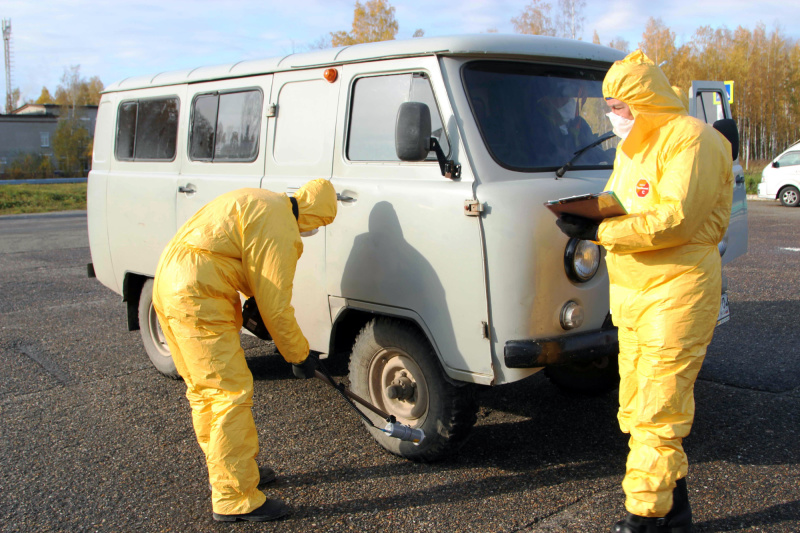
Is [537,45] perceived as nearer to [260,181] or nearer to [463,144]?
[463,144]

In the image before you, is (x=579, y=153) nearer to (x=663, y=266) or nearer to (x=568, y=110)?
(x=568, y=110)

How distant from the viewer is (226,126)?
194 inches

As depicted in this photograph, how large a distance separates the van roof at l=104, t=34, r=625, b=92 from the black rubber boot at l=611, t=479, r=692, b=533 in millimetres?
2268

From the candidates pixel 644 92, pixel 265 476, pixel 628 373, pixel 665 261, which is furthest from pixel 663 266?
pixel 265 476

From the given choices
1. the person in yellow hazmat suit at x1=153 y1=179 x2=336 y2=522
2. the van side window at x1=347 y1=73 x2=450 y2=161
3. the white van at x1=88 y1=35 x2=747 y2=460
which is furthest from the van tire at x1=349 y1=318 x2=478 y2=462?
the van side window at x1=347 y1=73 x2=450 y2=161

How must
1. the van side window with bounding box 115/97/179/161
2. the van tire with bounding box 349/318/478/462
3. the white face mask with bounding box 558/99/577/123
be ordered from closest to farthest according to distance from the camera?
1. the van tire with bounding box 349/318/478/462
2. the white face mask with bounding box 558/99/577/123
3. the van side window with bounding box 115/97/179/161

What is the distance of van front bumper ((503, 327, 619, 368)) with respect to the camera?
10.8 feet

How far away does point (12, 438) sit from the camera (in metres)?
4.39

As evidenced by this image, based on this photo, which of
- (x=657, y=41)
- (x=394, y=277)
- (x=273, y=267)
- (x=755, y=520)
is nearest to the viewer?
(x=755, y=520)

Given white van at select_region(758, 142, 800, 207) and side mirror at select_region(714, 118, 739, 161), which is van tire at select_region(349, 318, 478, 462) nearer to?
side mirror at select_region(714, 118, 739, 161)

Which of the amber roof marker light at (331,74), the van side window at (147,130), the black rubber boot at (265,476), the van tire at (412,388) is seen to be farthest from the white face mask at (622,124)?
the van side window at (147,130)

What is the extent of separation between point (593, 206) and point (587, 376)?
2.13 meters

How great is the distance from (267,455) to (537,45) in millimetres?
2791

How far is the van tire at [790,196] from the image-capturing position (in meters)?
18.5
